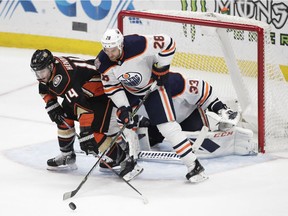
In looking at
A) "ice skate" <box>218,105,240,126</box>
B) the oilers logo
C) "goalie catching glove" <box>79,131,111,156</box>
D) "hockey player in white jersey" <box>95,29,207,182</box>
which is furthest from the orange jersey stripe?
"ice skate" <box>218,105,240,126</box>

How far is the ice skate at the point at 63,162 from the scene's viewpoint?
551 centimetres

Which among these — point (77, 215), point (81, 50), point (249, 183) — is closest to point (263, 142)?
point (249, 183)

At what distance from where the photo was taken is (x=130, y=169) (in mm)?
5320

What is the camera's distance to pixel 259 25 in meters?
5.59

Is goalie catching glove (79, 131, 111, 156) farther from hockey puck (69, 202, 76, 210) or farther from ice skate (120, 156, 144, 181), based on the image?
hockey puck (69, 202, 76, 210)

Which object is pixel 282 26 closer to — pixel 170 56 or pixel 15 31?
pixel 170 56

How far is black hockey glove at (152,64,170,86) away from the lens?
514 centimetres

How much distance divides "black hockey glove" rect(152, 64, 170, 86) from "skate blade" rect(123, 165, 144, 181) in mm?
495

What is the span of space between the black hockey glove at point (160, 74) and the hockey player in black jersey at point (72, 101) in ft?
1.15

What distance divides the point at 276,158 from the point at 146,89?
2.92 ft

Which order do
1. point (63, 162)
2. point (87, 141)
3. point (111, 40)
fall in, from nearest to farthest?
point (111, 40) < point (87, 141) < point (63, 162)

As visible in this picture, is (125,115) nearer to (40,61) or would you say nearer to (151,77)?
(151,77)

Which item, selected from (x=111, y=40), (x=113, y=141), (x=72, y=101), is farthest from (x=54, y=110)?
(x=111, y=40)

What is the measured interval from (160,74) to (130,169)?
1.85ft
